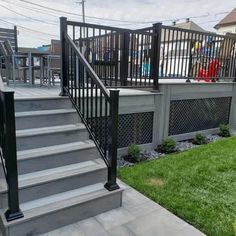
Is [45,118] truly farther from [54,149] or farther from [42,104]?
[54,149]

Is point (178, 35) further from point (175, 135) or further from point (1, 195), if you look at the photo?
point (1, 195)

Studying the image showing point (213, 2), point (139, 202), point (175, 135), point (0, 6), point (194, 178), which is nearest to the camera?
point (139, 202)

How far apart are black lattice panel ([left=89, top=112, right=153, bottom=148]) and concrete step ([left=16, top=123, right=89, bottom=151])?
1.03 metres

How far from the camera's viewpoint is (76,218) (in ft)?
7.41

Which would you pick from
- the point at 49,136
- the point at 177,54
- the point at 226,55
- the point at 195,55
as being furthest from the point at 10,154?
the point at 226,55

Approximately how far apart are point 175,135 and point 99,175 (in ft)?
8.12

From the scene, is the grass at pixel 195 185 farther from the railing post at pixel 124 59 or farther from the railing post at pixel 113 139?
the railing post at pixel 124 59

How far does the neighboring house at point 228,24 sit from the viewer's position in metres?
24.1

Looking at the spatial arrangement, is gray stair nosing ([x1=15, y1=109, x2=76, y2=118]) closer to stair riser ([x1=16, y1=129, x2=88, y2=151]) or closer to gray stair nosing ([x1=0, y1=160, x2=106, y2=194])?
stair riser ([x1=16, y1=129, x2=88, y2=151])

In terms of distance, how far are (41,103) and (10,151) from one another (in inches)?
52.4

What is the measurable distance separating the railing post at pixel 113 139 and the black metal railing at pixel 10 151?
2.84 feet

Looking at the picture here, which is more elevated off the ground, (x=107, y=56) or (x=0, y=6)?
(x=0, y=6)

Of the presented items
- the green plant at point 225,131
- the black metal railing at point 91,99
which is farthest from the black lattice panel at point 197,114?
the black metal railing at point 91,99

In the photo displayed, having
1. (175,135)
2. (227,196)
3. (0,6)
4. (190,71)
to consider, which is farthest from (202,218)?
(0,6)
